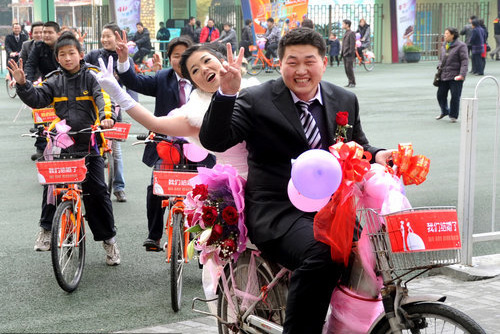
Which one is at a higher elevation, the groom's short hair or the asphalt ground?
the groom's short hair

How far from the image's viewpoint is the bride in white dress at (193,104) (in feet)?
14.0

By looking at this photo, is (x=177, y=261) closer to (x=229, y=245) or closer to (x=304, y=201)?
(x=229, y=245)

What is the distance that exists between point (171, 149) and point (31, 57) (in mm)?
5094

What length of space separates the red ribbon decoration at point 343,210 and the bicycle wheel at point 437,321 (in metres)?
0.36

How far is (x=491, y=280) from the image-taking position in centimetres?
635

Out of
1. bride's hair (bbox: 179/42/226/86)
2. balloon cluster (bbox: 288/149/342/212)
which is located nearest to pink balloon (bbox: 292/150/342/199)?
balloon cluster (bbox: 288/149/342/212)

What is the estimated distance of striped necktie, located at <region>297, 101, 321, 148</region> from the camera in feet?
13.2

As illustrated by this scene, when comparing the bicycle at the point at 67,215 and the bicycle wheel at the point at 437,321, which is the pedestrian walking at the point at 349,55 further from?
the bicycle wheel at the point at 437,321

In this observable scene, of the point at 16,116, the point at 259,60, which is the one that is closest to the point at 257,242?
the point at 16,116

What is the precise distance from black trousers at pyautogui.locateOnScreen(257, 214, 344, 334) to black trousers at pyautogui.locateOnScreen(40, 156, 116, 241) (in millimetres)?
3185


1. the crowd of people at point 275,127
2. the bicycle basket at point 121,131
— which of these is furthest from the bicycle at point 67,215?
the bicycle basket at point 121,131

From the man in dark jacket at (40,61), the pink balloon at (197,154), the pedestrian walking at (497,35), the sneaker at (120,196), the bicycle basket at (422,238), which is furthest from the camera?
the pedestrian walking at (497,35)

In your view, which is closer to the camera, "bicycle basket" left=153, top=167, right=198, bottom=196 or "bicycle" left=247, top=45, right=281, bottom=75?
"bicycle basket" left=153, top=167, right=198, bottom=196

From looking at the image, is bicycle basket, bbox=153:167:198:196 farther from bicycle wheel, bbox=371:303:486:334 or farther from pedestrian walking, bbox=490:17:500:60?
pedestrian walking, bbox=490:17:500:60
